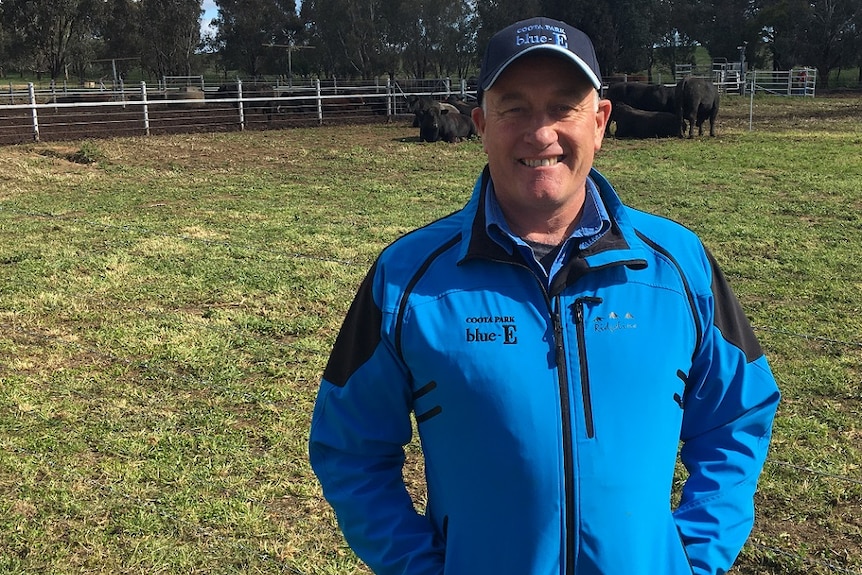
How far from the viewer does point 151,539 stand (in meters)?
3.19

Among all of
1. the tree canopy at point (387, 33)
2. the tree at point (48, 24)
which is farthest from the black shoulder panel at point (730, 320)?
the tree at point (48, 24)

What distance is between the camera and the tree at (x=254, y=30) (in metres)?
53.3

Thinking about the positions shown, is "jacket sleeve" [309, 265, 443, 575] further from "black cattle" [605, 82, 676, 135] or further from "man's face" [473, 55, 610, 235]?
"black cattle" [605, 82, 676, 135]

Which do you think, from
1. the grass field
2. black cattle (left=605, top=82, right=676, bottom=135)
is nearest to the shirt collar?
the grass field

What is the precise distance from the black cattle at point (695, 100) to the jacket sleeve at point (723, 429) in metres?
18.4

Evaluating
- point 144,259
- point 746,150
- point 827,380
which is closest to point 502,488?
point 827,380

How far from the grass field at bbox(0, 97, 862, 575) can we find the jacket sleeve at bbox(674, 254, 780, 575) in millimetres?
1635

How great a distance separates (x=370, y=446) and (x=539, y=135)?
27.3 inches

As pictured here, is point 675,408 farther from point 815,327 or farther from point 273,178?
point 273,178

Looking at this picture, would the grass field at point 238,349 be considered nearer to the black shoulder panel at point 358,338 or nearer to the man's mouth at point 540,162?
the black shoulder panel at point 358,338

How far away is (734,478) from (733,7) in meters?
61.5

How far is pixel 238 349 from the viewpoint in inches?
206

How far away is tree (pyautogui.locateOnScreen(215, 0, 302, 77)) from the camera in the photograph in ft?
175

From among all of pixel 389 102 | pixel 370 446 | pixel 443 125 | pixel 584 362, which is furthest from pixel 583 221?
pixel 389 102
